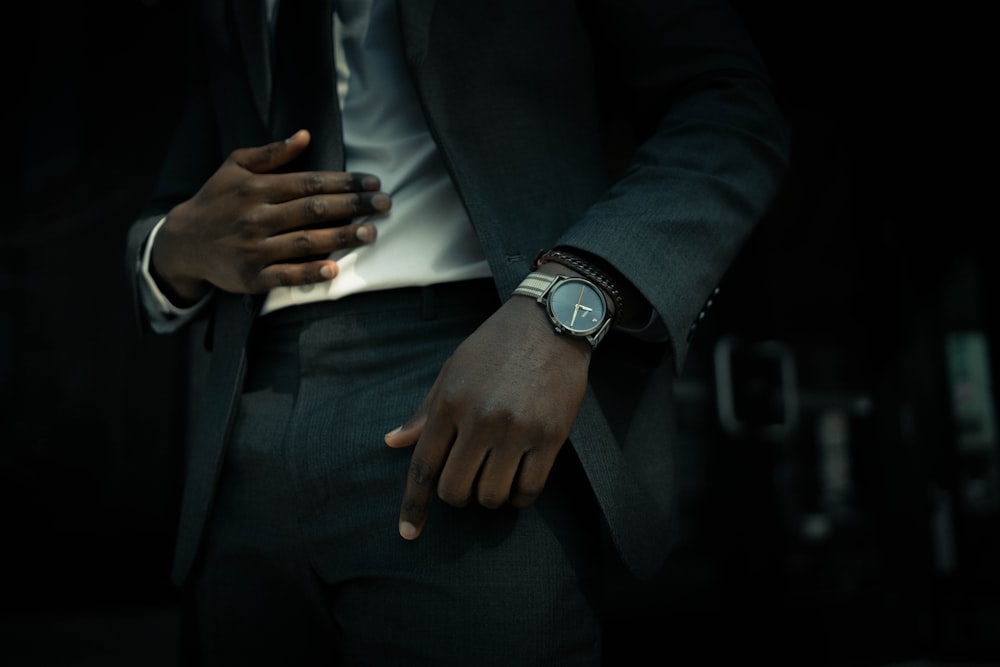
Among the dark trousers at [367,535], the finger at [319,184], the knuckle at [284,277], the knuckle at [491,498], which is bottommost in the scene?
Result: the dark trousers at [367,535]

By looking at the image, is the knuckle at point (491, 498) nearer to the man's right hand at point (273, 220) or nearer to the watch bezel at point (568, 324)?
the watch bezel at point (568, 324)

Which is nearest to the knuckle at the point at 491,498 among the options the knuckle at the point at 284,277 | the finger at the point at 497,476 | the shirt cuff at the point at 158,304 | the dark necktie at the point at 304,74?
the finger at the point at 497,476

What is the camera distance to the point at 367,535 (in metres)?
0.80

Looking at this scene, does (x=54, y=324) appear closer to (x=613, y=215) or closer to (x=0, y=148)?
(x=0, y=148)

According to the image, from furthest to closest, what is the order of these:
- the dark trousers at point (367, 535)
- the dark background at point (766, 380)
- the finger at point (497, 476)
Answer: the dark background at point (766, 380)
the dark trousers at point (367, 535)
the finger at point (497, 476)

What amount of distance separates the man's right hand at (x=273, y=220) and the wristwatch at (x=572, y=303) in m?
0.23

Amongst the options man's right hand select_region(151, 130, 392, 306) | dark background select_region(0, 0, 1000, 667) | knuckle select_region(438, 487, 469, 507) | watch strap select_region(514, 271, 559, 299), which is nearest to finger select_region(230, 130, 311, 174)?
man's right hand select_region(151, 130, 392, 306)

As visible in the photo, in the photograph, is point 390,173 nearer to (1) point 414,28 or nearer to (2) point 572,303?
(1) point 414,28

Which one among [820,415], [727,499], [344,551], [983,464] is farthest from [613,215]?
[983,464]

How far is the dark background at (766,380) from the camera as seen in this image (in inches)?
78.1

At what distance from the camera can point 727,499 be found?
3232 mm

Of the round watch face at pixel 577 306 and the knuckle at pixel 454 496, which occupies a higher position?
the round watch face at pixel 577 306

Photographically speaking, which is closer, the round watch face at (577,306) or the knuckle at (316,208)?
the round watch face at (577,306)

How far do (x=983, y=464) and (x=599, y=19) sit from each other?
4.04 m
